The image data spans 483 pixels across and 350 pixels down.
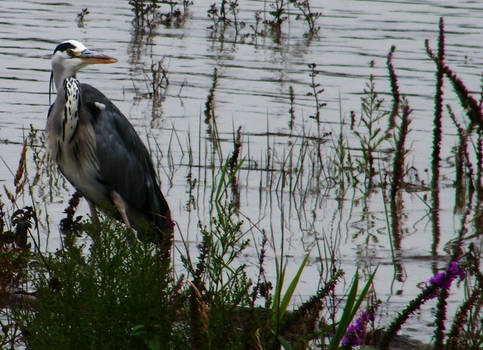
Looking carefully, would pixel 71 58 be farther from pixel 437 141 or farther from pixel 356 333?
pixel 356 333

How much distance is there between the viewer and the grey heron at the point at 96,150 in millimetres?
5855

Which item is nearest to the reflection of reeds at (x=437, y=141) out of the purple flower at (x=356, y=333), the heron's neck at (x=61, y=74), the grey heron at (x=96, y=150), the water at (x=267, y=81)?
the water at (x=267, y=81)

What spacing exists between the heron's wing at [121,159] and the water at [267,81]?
222 millimetres

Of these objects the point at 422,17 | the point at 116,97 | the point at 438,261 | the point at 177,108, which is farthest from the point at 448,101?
the point at 422,17

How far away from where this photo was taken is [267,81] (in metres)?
10.5

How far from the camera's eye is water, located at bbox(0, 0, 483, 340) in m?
5.80

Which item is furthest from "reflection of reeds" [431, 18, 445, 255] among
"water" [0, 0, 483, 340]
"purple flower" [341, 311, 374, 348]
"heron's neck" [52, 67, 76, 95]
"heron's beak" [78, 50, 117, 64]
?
"purple flower" [341, 311, 374, 348]

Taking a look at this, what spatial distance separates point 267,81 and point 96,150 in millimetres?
4795

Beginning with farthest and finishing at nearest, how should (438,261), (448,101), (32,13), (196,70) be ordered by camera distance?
(32,13) < (196,70) < (448,101) < (438,261)

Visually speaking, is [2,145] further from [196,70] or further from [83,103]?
[196,70]

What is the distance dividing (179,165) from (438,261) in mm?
2493

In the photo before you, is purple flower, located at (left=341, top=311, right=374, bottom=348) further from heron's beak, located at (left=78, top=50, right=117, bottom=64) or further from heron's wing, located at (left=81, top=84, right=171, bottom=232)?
heron's beak, located at (left=78, top=50, right=117, bottom=64)

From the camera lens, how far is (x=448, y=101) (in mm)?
9656

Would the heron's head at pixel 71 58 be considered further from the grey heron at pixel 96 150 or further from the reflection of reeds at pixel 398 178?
the reflection of reeds at pixel 398 178
